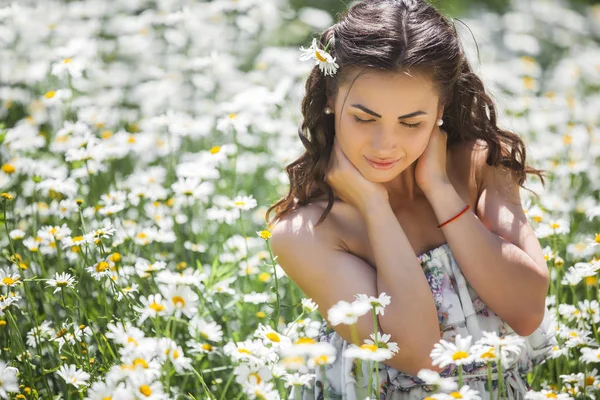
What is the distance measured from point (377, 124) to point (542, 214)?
0.85 metres

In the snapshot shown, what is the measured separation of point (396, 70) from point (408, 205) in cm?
45

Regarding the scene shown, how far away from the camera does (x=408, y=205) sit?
1991 millimetres

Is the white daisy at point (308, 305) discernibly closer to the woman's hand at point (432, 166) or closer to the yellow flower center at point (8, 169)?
the woman's hand at point (432, 166)

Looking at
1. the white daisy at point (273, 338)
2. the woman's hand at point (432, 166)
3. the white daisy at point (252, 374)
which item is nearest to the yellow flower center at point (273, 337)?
the white daisy at point (273, 338)

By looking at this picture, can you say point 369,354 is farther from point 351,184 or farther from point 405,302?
point 351,184

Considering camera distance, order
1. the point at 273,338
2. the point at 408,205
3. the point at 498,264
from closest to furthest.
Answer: the point at 273,338 < the point at 498,264 < the point at 408,205

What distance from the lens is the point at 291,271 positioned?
1.85 m

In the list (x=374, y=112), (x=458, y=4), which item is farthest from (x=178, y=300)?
(x=458, y=4)

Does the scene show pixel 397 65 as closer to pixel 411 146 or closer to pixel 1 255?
pixel 411 146

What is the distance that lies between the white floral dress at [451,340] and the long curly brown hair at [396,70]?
33 centimetres

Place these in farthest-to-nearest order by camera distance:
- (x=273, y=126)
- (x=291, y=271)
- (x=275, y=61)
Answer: (x=275, y=61) < (x=273, y=126) < (x=291, y=271)

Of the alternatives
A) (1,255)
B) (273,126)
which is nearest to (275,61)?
(273,126)

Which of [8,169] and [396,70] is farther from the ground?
[396,70]

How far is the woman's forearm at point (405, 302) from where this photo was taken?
166cm
